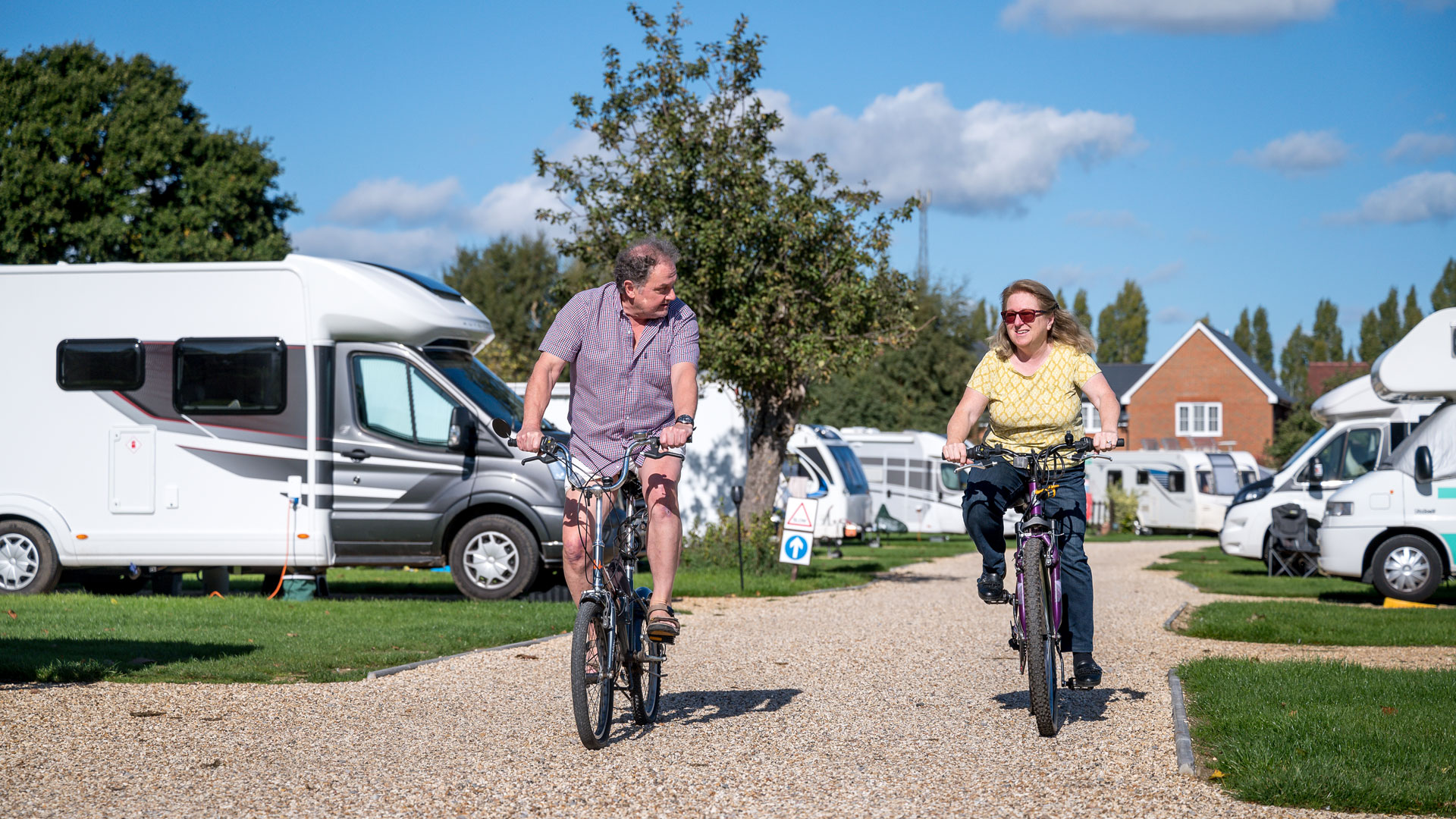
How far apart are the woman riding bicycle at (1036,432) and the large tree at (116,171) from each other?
3029 centimetres

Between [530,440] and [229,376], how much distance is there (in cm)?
766

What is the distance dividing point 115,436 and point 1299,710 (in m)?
10.1

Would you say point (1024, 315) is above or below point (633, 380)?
above

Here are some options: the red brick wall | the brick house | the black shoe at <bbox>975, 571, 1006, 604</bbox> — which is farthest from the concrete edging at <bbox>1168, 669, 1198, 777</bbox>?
the brick house

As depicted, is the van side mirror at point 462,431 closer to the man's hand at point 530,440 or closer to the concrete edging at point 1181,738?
the man's hand at point 530,440

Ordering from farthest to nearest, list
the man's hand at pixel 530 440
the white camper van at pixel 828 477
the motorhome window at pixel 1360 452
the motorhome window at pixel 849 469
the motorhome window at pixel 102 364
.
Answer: the motorhome window at pixel 849 469, the white camper van at pixel 828 477, the motorhome window at pixel 1360 452, the motorhome window at pixel 102 364, the man's hand at pixel 530 440

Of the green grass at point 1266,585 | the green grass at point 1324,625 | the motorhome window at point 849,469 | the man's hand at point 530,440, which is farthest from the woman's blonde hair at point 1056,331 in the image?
the motorhome window at point 849,469

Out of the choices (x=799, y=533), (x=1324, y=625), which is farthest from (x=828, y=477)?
(x=1324, y=625)

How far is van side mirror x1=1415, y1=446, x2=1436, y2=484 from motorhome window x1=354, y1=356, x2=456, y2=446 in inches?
355

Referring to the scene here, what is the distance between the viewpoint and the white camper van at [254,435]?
1212 centimetres

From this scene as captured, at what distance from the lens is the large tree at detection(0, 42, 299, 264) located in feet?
106

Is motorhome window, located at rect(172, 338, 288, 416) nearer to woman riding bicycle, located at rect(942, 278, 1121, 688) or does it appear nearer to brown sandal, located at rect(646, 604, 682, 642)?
brown sandal, located at rect(646, 604, 682, 642)

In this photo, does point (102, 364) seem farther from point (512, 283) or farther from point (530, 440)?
point (512, 283)

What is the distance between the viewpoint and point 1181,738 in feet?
17.9
